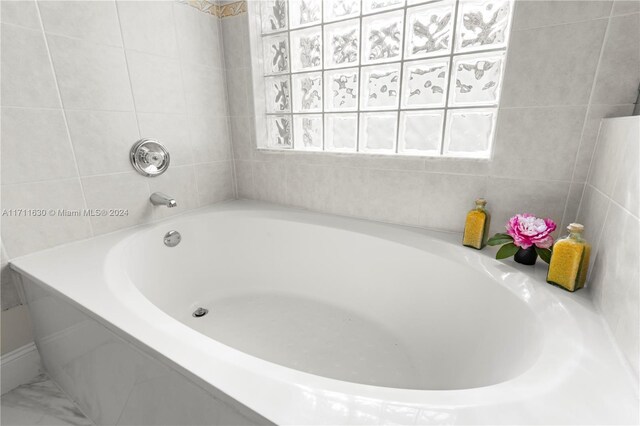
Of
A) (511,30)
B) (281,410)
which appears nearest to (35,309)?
(281,410)

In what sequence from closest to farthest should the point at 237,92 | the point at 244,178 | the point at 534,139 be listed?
the point at 534,139 → the point at 237,92 → the point at 244,178

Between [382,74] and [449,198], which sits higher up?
[382,74]

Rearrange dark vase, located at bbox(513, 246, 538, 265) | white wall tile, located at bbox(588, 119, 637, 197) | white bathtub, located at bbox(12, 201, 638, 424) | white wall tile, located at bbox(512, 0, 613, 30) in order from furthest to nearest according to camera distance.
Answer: dark vase, located at bbox(513, 246, 538, 265) < white wall tile, located at bbox(512, 0, 613, 30) < white wall tile, located at bbox(588, 119, 637, 197) < white bathtub, located at bbox(12, 201, 638, 424)


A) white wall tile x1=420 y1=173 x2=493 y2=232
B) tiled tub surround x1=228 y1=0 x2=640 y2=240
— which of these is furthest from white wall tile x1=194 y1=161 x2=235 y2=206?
white wall tile x1=420 y1=173 x2=493 y2=232

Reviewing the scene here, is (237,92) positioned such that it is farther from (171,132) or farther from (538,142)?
(538,142)

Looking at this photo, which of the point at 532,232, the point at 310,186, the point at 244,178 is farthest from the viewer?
the point at 244,178

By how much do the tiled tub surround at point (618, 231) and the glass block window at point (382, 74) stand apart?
1.22ft

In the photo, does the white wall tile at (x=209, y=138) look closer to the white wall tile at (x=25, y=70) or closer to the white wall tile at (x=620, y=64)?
the white wall tile at (x=25, y=70)

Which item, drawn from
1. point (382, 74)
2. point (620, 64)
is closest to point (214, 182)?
point (382, 74)

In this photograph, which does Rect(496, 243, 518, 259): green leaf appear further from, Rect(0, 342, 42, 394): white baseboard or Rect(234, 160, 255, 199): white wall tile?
Rect(0, 342, 42, 394): white baseboard

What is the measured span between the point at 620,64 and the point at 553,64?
0.50ft

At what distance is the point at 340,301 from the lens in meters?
1.35

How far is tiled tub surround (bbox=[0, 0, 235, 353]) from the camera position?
37.9 inches

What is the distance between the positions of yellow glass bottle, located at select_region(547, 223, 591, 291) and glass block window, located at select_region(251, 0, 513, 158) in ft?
1.48
